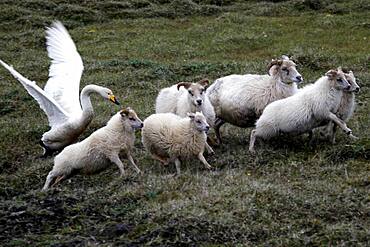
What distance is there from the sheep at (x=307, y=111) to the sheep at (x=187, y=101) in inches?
39.6

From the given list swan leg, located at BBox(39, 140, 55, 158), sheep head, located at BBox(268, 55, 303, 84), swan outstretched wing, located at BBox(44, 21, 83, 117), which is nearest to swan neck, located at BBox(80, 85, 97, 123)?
swan outstretched wing, located at BBox(44, 21, 83, 117)

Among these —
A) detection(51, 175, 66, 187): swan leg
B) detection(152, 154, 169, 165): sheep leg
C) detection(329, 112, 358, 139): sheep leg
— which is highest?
detection(329, 112, 358, 139): sheep leg

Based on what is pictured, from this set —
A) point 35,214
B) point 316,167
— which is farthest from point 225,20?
point 35,214

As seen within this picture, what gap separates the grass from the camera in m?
7.11

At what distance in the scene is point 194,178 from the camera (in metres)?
8.98

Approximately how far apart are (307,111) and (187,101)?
2147 mm

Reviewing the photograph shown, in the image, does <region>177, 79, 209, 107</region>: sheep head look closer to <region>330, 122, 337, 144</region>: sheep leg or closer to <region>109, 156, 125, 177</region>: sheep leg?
<region>109, 156, 125, 177</region>: sheep leg

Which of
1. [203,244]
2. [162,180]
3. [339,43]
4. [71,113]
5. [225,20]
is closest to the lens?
[203,244]

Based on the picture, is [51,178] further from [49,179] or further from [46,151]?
[46,151]

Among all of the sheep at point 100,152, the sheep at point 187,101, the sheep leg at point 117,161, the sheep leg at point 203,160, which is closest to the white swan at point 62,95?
the sheep at point 187,101

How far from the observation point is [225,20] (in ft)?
79.3

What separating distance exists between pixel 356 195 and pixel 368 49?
12601mm

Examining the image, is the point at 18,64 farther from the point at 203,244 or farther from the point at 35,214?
the point at 203,244

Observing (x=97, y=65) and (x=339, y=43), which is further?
(x=339, y=43)
